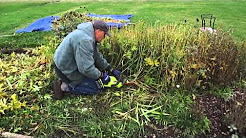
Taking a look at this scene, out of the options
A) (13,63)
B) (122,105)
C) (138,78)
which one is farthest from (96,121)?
(13,63)

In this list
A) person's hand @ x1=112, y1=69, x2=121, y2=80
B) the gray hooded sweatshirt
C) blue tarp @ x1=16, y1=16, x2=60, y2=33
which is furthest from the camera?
blue tarp @ x1=16, y1=16, x2=60, y2=33

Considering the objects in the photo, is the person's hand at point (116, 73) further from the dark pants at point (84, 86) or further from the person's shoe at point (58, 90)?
the person's shoe at point (58, 90)

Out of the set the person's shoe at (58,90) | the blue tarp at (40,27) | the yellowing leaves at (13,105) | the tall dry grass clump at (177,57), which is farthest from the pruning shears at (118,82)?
the blue tarp at (40,27)

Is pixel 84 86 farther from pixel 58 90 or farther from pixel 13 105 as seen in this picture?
pixel 13 105

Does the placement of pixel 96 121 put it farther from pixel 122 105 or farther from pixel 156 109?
pixel 156 109

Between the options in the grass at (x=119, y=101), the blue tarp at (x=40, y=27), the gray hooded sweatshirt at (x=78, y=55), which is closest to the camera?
the grass at (x=119, y=101)

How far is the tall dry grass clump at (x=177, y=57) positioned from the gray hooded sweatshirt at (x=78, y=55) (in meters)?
0.67

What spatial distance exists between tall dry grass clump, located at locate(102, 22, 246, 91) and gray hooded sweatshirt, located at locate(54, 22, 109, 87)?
671 millimetres

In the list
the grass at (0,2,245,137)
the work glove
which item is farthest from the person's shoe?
the work glove

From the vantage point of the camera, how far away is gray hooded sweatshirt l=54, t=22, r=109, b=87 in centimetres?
354

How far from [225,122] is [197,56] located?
103 centimetres

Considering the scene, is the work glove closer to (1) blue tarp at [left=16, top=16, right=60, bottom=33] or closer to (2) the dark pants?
(2) the dark pants

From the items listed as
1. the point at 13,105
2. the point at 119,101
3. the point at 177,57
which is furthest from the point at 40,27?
the point at 177,57

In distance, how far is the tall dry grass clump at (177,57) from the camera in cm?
390
